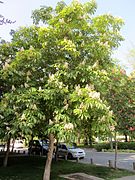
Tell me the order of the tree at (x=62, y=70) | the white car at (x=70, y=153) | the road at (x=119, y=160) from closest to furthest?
the tree at (x=62, y=70), the road at (x=119, y=160), the white car at (x=70, y=153)

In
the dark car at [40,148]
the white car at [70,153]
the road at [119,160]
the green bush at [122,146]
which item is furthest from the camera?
the green bush at [122,146]

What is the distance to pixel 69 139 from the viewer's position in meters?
8.93

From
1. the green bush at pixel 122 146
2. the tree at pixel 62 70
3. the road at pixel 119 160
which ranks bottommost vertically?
the road at pixel 119 160

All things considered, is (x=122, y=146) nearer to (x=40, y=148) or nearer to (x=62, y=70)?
(x=40, y=148)

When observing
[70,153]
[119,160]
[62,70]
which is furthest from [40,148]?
[62,70]

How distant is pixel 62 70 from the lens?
1027 cm

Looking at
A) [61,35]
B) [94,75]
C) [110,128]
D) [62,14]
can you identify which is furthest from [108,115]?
[62,14]

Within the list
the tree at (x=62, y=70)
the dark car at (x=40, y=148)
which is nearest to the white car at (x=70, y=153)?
the dark car at (x=40, y=148)

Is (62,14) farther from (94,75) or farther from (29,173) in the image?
(29,173)

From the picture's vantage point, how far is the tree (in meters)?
Result: 9.30

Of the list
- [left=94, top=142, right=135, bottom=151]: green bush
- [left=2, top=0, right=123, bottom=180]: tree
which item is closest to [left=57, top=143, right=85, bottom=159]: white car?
[left=94, top=142, right=135, bottom=151]: green bush

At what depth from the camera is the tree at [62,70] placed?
930 centimetres

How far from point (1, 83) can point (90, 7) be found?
5.33 metres

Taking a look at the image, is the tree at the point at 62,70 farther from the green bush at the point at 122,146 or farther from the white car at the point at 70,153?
the green bush at the point at 122,146
